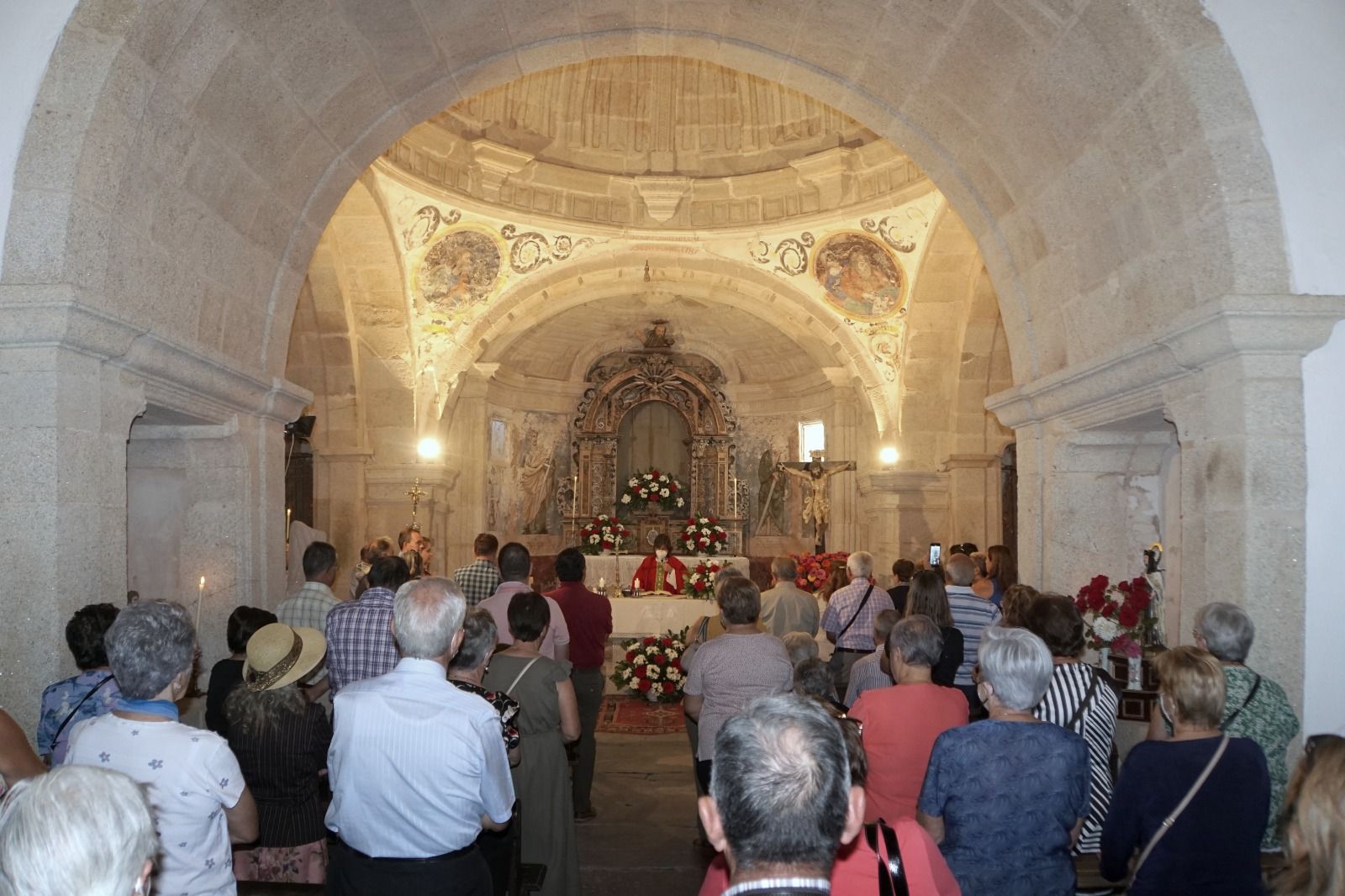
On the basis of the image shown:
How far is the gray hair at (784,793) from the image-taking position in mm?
1886

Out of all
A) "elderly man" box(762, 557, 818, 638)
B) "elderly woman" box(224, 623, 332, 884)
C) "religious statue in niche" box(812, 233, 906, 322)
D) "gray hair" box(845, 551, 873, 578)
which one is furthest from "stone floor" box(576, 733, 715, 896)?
"religious statue in niche" box(812, 233, 906, 322)

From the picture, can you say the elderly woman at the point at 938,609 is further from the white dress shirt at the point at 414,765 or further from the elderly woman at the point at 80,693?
the elderly woman at the point at 80,693

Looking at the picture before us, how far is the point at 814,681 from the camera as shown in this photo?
4.46 m

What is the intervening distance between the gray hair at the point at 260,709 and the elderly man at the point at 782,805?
7.53 feet

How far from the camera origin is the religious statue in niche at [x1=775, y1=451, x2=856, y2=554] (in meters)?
14.8

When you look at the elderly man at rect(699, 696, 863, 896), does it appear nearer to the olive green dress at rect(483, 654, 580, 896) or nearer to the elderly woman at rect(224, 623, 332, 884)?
the elderly woman at rect(224, 623, 332, 884)

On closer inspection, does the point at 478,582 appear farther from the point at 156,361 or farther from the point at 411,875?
the point at 411,875

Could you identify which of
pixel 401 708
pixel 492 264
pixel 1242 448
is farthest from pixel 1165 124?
pixel 492 264

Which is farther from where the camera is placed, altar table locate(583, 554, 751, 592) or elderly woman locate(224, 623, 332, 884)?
altar table locate(583, 554, 751, 592)

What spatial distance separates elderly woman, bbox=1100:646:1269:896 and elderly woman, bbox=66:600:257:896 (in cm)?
247

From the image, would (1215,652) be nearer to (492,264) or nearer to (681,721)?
(681,721)

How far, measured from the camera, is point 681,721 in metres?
9.81

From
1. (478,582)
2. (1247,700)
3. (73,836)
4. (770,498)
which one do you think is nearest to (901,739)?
(1247,700)

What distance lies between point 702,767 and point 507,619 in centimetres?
134
